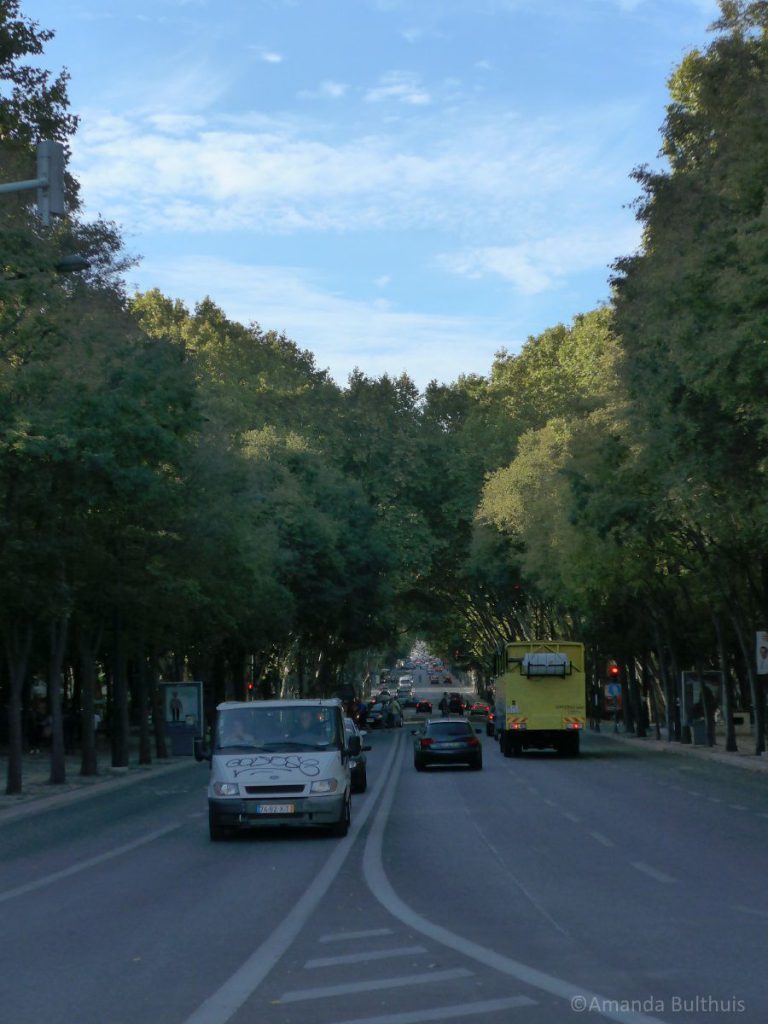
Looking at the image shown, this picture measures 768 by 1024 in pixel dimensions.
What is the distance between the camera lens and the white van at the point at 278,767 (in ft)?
65.6

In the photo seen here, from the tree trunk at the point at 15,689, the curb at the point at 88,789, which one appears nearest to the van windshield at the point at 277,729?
the curb at the point at 88,789

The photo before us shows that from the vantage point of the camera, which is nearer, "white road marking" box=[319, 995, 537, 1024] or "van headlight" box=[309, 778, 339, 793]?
"white road marking" box=[319, 995, 537, 1024]

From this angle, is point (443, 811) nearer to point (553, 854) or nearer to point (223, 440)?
point (553, 854)

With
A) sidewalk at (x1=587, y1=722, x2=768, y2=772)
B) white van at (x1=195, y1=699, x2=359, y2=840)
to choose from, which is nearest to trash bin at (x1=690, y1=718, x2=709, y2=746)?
sidewalk at (x1=587, y1=722, x2=768, y2=772)

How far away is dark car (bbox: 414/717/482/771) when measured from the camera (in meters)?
40.6

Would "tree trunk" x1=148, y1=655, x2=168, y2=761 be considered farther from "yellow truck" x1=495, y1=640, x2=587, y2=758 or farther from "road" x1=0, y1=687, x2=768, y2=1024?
"road" x1=0, y1=687, x2=768, y2=1024

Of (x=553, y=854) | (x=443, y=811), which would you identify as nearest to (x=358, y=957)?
(x=553, y=854)

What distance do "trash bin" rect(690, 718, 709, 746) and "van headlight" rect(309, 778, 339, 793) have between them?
35.4 m

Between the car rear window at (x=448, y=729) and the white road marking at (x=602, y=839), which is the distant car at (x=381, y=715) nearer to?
the car rear window at (x=448, y=729)

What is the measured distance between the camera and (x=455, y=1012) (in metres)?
8.20

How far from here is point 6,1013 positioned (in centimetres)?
845

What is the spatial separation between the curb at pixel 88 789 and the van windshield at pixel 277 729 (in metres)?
6.70

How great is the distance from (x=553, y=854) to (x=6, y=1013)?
1019cm

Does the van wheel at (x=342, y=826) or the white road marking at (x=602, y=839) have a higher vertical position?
the van wheel at (x=342, y=826)
